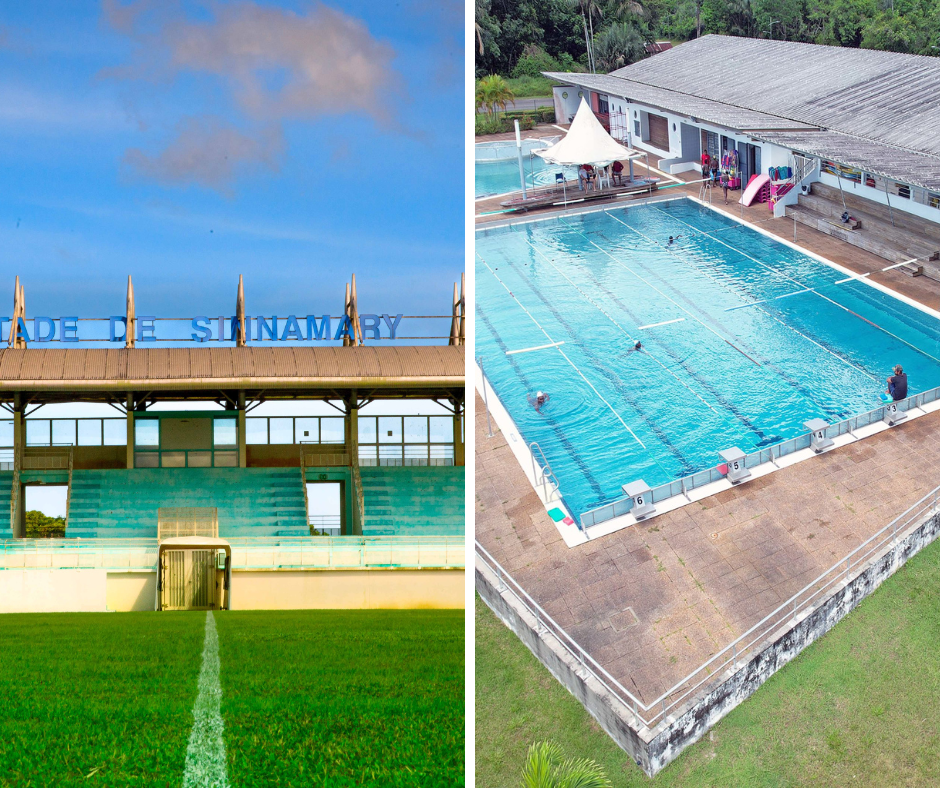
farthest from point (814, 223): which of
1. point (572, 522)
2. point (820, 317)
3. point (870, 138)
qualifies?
point (572, 522)

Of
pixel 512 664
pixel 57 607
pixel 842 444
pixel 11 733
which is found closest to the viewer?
pixel 11 733

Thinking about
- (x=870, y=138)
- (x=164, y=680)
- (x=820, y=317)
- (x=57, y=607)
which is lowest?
(x=57, y=607)

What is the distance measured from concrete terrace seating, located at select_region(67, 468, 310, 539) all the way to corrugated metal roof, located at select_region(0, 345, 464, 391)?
8.38 feet

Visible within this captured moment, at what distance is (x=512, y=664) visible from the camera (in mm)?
10906

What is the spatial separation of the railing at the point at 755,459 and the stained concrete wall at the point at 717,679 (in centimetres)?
197

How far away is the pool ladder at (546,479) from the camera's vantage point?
1384 cm

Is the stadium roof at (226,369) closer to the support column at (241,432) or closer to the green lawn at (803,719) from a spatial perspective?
the support column at (241,432)

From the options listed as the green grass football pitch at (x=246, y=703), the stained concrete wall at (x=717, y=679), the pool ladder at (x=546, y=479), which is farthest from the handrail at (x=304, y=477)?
the stained concrete wall at (x=717, y=679)

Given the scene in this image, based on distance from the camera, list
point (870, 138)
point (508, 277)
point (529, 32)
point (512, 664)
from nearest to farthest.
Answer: point (512, 664) < point (508, 277) < point (870, 138) < point (529, 32)

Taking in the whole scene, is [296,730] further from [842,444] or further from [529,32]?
[529,32]

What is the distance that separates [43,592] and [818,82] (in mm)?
30450

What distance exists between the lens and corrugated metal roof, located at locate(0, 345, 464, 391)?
19.3m

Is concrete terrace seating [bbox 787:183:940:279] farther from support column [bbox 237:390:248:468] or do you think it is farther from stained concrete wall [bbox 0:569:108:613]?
stained concrete wall [bbox 0:569:108:613]

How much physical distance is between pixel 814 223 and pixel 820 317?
21.4 feet
